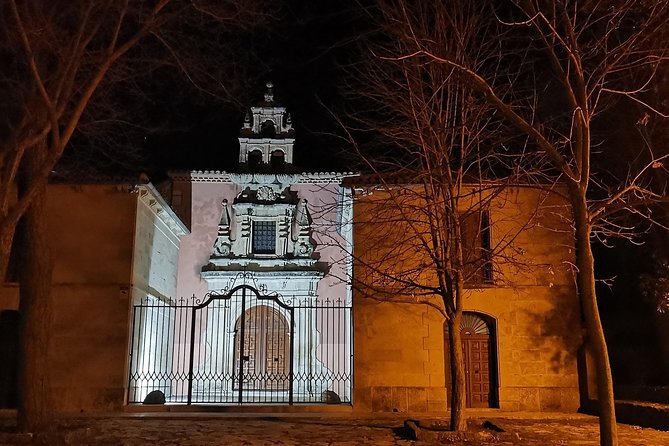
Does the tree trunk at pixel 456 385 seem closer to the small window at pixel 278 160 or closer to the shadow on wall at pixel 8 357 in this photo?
the shadow on wall at pixel 8 357

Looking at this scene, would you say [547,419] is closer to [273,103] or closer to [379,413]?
[379,413]

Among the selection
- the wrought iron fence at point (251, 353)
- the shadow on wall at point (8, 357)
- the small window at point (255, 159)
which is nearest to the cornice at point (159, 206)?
the wrought iron fence at point (251, 353)

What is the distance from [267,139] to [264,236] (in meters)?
3.95

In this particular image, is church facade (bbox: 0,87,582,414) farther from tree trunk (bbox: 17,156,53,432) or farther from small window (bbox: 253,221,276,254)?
small window (bbox: 253,221,276,254)

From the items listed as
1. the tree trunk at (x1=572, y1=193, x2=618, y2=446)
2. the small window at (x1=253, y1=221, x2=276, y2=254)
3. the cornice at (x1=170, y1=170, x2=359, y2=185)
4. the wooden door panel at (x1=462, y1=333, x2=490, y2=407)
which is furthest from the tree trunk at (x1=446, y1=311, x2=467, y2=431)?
the small window at (x1=253, y1=221, x2=276, y2=254)

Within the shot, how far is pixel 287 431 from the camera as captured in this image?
11820 millimetres

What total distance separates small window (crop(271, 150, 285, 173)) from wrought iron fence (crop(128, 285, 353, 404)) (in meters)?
5.38

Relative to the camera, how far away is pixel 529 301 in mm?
16250

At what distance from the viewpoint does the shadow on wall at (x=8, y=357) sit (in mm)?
16141

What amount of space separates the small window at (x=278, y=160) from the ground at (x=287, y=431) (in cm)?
1279

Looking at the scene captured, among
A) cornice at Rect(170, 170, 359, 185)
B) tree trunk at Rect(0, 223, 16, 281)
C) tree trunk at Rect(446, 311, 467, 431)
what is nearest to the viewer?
tree trunk at Rect(0, 223, 16, 281)

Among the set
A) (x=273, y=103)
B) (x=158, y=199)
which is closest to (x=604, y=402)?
(x=158, y=199)

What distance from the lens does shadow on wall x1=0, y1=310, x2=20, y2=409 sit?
16.1m

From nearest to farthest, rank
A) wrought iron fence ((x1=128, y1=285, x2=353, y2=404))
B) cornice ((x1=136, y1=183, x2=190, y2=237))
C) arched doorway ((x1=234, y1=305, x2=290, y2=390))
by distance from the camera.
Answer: cornice ((x1=136, y1=183, x2=190, y2=237)) < wrought iron fence ((x1=128, y1=285, x2=353, y2=404)) < arched doorway ((x1=234, y1=305, x2=290, y2=390))
